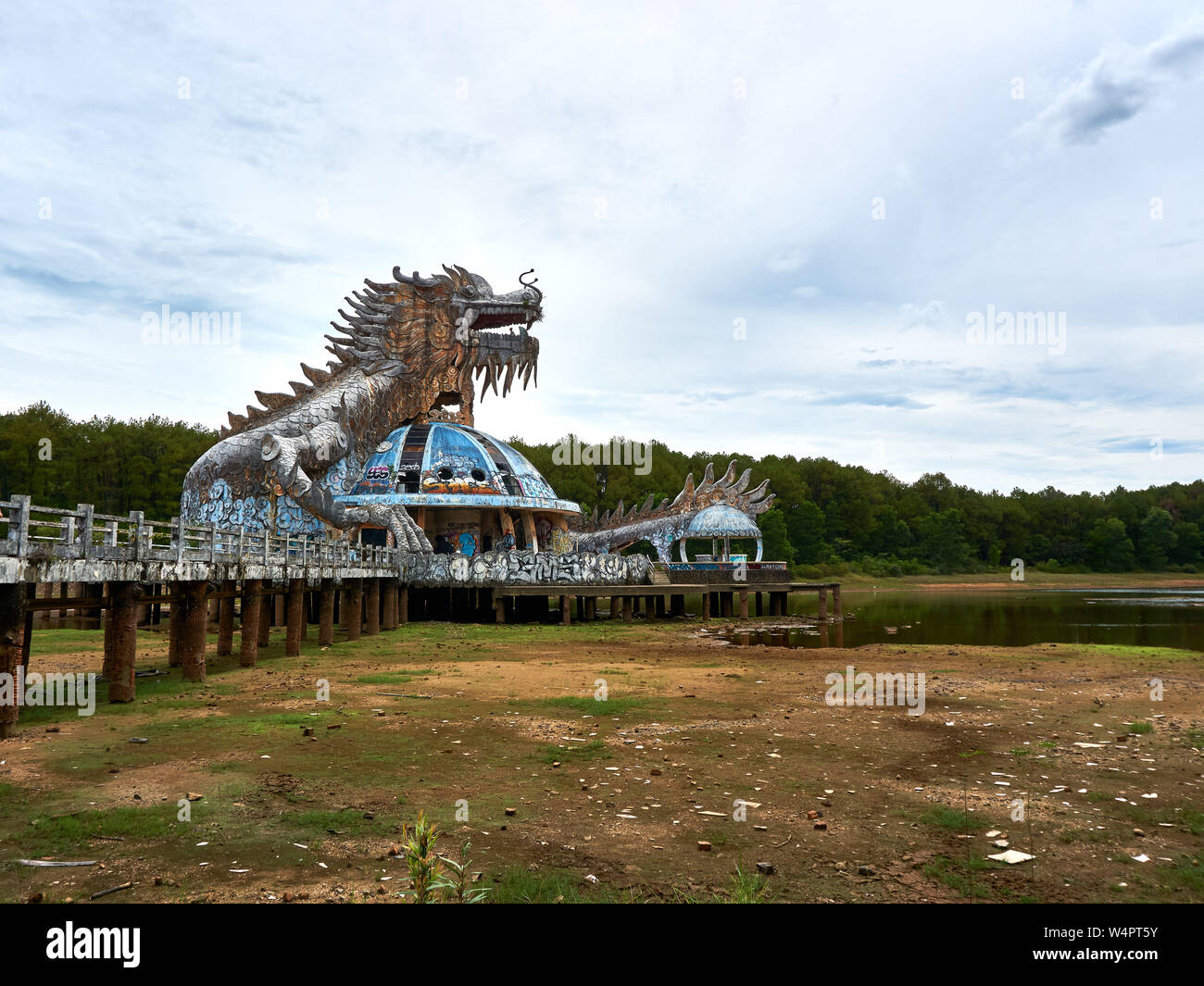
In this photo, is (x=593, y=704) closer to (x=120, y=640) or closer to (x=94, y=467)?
(x=120, y=640)

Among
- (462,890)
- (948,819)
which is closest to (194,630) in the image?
(462,890)

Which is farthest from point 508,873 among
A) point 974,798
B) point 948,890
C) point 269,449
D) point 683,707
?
point 269,449

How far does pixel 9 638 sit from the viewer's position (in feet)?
39.5

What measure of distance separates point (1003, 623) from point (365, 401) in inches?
1360

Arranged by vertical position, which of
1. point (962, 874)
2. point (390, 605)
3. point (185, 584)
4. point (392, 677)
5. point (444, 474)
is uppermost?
point (444, 474)

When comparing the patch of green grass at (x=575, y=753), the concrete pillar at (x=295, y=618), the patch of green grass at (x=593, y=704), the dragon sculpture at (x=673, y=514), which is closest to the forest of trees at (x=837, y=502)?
the dragon sculpture at (x=673, y=514)

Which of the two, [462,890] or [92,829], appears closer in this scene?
[462,890]

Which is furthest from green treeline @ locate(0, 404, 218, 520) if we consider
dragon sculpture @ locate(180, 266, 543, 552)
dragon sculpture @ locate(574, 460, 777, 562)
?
dragon sculpture @ locate(574, 460, 777, 562)

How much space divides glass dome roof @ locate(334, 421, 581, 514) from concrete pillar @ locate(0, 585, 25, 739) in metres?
30.1

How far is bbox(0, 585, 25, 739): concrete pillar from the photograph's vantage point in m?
12.0

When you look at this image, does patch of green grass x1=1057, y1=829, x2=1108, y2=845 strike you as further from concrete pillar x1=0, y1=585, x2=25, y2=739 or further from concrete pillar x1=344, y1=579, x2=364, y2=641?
concrete pillar x1=344, y1=579, x2=364, y2=641

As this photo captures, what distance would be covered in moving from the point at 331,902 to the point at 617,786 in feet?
14.1

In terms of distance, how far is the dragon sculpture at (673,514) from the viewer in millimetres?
49844
